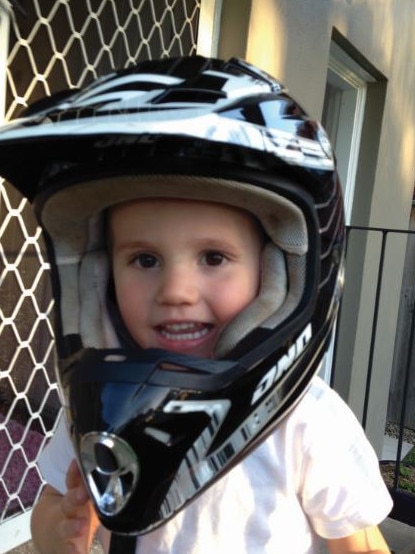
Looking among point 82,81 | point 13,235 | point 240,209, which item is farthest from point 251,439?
point 82,81

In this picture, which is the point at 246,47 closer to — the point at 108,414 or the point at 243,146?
the point at 243,146

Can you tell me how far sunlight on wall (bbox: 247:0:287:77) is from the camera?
298 cm

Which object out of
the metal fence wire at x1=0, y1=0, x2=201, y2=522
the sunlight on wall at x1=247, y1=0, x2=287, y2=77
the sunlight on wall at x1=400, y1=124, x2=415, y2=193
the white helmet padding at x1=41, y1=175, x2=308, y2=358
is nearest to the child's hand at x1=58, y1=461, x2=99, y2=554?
the white helmet padding at x1=41, y1=175, x2=308, y2=358

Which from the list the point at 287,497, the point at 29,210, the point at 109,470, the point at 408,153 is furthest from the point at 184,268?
the point at 408,153

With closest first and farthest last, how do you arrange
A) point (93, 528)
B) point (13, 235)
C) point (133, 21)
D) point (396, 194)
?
point (93, 528) < point (13, 235) < point (133, 21) < point (396, 194)

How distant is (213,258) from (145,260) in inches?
4.8

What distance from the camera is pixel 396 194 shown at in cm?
551

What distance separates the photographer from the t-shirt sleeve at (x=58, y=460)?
4.57 feet

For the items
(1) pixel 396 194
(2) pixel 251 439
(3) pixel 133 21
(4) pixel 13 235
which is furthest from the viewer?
(1) pixel 396 194

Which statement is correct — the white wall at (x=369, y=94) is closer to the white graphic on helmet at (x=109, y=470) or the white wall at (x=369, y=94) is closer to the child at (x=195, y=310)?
the child at (x=195, y=310)

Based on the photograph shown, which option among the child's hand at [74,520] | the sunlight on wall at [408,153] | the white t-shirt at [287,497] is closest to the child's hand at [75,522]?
the child's hand at [74,520]

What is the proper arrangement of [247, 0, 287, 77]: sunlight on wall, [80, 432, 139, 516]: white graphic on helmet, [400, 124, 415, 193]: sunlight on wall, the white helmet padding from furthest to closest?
[400, 124, 415, 193]: sunlight on wall, [247, 0, 287, 77]: sunlight on wall, the white helmet padding, [80, 432, 139, 516]: white graphic on helmet

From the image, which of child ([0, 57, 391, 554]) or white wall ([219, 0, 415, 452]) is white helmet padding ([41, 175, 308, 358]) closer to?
child ([0, 57, 391, 554])

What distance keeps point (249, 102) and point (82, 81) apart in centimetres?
173
